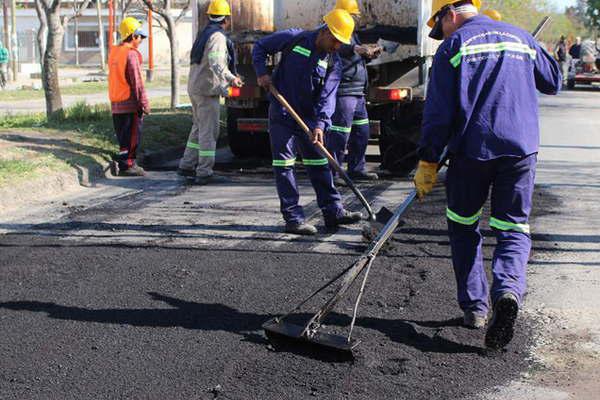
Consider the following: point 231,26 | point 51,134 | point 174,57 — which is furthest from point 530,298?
point 174,57

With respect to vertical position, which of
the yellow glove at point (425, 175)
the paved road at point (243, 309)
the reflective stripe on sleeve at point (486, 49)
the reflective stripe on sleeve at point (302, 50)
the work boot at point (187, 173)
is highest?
the reflective stripe on sleeve at point (302, 50)

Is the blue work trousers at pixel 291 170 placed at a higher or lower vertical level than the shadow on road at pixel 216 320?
higher

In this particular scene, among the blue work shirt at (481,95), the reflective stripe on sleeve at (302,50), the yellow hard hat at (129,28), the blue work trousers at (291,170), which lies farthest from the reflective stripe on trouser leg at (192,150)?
the blue work shirt at (481,95)

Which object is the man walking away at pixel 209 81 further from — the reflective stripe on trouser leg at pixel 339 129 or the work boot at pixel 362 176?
the work boot at pixel 362 176

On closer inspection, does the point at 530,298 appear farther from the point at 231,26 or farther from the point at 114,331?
the point at 231,26

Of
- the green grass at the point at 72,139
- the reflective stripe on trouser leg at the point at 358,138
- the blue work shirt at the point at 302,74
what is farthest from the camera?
the reflective stripe on trouser leg at the point at 358,138

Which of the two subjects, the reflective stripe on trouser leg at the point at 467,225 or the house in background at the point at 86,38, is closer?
the reflective stripe on trouser leg at the point at 467,225

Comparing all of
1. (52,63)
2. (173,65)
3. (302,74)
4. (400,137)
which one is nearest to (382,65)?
(400,137)

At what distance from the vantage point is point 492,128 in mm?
4324

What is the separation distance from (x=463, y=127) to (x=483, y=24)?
55 cm

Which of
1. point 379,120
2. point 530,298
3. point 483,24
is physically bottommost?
point 530,298

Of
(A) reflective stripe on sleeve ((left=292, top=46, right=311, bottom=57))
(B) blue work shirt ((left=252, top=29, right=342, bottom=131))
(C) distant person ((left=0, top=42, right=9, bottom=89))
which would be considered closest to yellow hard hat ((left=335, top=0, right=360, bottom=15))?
(B) blue work shirt ((left=252, top=29, right=342, bottom=131))

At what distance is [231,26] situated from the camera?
36.2ft

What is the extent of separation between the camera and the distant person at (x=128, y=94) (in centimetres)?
995
